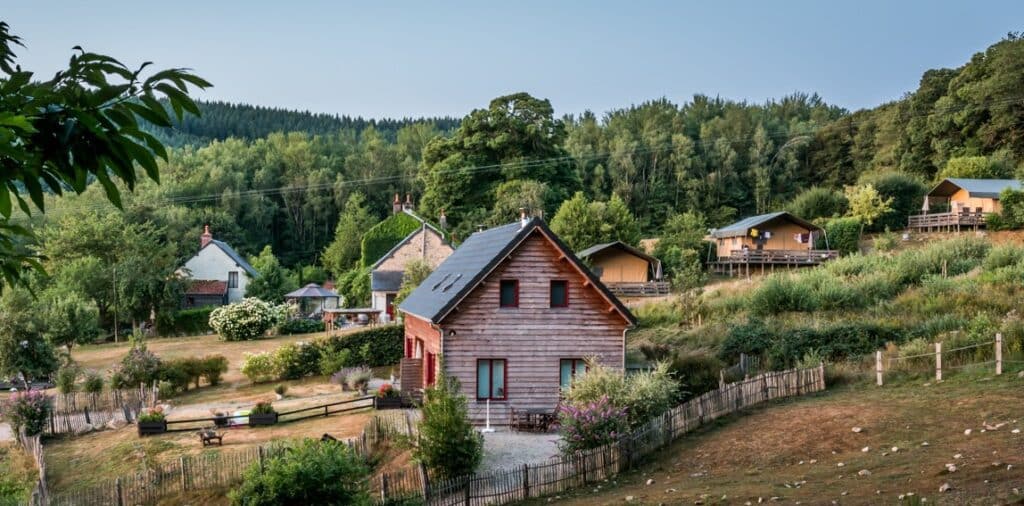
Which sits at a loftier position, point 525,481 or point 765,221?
point 765,221

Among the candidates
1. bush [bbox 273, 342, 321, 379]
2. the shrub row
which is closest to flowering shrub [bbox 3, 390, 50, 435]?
the shrub row

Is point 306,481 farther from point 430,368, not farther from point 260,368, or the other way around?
point 260,368

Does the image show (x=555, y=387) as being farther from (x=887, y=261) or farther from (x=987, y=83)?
(x=987, y=83)

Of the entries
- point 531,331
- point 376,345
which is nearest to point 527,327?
point 531,331

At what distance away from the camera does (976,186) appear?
66.3 meters

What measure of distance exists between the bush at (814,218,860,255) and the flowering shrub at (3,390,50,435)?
171 feet

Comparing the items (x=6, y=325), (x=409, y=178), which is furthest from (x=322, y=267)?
(x=6, y=325)

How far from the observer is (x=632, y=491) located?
17.4m

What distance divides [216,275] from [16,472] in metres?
45.3

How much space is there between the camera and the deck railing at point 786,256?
61812mm

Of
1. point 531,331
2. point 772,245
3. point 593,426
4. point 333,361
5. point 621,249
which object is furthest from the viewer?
point 772,245

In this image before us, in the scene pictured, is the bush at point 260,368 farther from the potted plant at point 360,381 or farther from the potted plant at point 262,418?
the potted plant at point 262,418

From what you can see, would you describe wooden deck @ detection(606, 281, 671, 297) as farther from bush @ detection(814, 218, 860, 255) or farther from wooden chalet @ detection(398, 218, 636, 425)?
wooden chalet @ detection(398, 218, 636, 425)

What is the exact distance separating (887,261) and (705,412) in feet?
92.1
